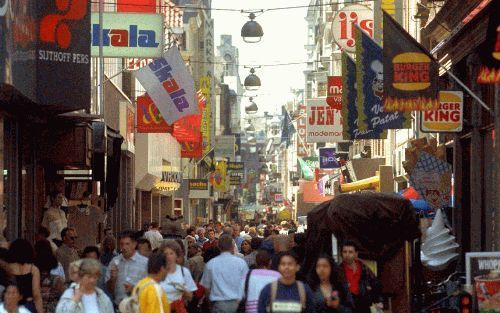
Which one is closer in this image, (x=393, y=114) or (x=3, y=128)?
(x=3, y=128)

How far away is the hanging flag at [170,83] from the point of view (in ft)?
92.5

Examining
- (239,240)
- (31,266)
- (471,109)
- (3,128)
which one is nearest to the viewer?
(31,266)

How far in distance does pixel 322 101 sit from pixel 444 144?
1232cm

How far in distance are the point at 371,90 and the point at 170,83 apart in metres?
4.40

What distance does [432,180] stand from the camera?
969 inches

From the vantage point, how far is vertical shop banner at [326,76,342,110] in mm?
38594

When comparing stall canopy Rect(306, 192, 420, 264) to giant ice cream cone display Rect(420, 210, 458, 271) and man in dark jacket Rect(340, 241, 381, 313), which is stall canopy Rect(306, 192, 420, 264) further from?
man in dark jacket Rect(340, 241, 381, 313)

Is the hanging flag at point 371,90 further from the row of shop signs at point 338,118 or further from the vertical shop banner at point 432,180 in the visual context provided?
the vertical shop banner at point 432,180

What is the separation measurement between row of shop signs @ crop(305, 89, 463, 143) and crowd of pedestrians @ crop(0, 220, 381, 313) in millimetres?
6997

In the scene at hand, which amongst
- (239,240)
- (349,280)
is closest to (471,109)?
(239,240)

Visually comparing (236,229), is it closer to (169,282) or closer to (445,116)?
(445,116)

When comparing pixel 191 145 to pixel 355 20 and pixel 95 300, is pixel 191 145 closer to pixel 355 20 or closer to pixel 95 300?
pixel 355 20

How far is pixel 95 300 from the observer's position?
12.6 m

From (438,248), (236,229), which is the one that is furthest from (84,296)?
(236,229)
